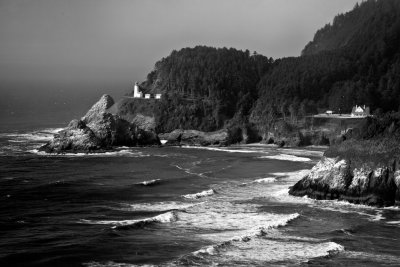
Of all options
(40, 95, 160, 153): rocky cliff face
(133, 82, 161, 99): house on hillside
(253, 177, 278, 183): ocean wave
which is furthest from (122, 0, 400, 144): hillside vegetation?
(253, 177, 278, 183): ocean wave

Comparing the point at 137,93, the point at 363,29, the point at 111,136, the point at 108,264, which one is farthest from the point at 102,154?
the point at 363,29

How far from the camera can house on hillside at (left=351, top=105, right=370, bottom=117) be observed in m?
108

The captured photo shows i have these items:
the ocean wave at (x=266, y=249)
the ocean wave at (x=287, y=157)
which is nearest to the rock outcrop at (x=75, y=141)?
the ocean wave at (x=287, y=157)

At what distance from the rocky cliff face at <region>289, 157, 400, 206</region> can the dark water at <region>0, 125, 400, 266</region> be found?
3.73ft

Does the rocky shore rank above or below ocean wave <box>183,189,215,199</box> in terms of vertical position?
above

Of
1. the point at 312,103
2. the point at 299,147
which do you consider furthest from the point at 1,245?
the point at 312,103

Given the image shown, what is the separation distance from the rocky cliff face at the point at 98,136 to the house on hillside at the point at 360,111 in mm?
31174

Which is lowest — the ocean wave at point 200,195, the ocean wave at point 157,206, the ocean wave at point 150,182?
the ocean wave at point 157,206

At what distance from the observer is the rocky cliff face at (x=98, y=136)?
305 ft

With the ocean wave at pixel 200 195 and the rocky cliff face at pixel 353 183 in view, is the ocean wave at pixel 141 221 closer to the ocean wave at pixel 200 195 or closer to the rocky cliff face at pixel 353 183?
Answer: the ocean wave at pixel 200 195

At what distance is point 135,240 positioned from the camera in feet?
150

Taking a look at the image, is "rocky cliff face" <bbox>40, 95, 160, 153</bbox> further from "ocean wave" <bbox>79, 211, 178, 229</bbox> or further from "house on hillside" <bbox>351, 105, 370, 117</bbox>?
"ocean wave" <bbox>79, 211, 178, 229</bbox>

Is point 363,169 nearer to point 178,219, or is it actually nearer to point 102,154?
point 178,219

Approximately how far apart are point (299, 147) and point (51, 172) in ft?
132
